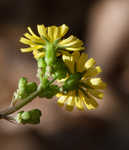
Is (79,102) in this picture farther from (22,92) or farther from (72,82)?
(22,92)

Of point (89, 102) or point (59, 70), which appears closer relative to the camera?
point (59, 70)

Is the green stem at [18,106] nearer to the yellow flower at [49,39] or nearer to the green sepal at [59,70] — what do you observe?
the green sepal at [59,70]

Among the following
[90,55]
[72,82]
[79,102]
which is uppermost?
[90,55]

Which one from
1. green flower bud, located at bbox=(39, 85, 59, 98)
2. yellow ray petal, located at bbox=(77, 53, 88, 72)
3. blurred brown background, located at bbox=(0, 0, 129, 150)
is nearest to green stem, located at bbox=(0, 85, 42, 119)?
green flower bud, located at bbox=(39, 85, 59, 98)

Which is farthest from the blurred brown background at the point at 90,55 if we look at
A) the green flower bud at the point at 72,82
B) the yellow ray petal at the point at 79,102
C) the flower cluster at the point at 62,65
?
the green flower bud at the point at 72,82

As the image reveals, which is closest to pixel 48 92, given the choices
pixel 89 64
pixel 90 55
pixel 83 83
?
pixel 83 83

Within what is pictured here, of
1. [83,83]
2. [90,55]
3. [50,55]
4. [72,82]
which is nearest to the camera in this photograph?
[50,55]

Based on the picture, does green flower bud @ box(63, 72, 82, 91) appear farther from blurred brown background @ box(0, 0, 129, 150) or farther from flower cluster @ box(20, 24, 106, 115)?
blurred brown background @ box(0, 0, 129, 150)
